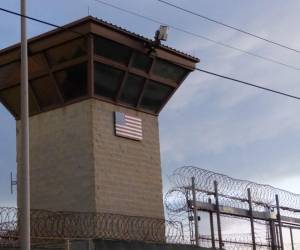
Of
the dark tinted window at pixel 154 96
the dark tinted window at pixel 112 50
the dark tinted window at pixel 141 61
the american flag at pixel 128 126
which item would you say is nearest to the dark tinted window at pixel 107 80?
the dark tinted window at pixel 112 50

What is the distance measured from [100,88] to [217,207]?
254 inches

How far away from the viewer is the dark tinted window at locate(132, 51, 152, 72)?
78.3 ft

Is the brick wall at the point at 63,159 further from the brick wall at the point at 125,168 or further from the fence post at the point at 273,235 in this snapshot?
the fence post at the point at 273,235

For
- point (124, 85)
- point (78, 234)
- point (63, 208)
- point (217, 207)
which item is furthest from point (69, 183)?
point (217, 207)

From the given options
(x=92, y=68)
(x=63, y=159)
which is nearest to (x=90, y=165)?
(x=63, y=159)

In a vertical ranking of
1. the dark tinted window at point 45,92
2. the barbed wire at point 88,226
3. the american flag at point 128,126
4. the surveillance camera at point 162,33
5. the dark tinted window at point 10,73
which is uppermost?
the surveillance camera at point 162,33

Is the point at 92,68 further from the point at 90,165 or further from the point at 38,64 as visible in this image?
A: the point at 90,165

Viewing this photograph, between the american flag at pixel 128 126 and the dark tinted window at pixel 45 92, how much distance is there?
2.14m

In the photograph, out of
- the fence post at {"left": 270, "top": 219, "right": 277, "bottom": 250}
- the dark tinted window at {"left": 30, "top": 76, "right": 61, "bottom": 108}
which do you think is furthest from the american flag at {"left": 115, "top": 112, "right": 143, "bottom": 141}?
the fence post at {"left": 270, "top": 219, "right": 277, "bottom": 250}

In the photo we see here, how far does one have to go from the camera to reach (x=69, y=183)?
75.3 ft

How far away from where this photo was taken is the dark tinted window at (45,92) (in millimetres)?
23766

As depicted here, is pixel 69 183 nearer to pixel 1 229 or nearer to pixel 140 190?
pixel 140 190

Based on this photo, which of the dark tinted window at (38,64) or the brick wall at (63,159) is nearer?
the brick wall at (63,159)

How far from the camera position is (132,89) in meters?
24.4
